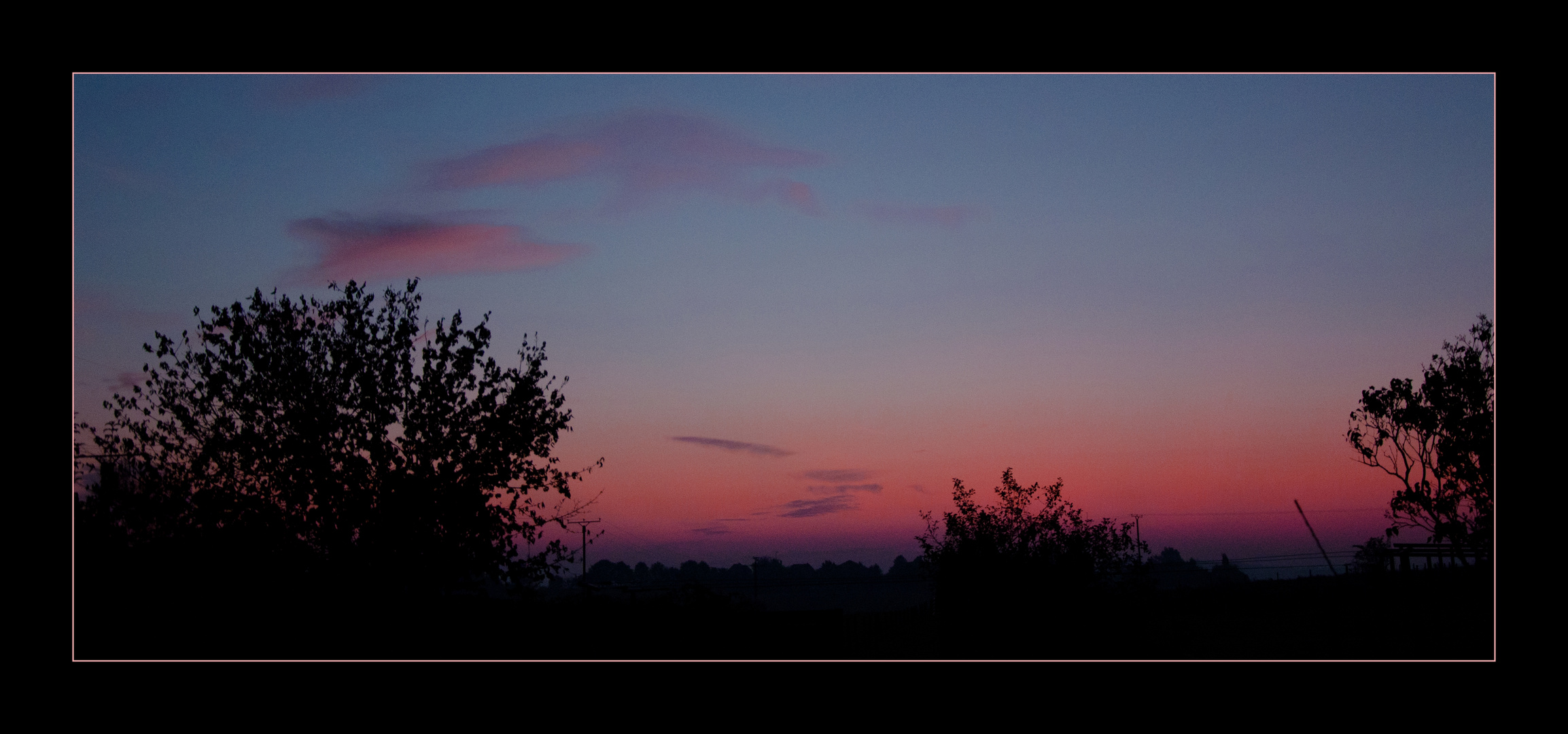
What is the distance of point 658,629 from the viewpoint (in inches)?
862

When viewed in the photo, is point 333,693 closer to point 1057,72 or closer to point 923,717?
point 923,717

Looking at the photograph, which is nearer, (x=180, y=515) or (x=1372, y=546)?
(x=180, y=515)

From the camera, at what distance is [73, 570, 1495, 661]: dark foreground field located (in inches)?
631

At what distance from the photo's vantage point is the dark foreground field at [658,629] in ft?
52.6

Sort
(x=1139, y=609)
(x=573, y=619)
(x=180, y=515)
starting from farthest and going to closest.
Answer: (x=1139, y=609) < (x=573, y=619) < (x=180, y=515)

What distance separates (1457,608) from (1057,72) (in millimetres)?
36728
